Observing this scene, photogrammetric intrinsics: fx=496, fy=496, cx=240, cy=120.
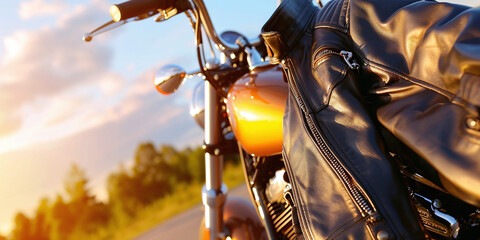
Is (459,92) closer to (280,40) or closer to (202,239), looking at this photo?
(280,40)

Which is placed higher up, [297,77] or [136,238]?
[297,77]

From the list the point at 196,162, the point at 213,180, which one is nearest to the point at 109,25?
the point at 213,180

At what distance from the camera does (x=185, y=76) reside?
1.92m

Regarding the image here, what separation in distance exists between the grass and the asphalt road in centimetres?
63

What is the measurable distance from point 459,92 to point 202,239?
147 centimetres

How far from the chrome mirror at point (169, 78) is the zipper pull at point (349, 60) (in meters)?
0.90

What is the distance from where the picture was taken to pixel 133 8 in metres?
1.64

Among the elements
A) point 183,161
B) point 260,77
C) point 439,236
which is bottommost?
point 183,161

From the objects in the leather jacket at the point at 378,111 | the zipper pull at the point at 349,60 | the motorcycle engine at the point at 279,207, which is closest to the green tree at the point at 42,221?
the motorcycle engine at the point at 279,207

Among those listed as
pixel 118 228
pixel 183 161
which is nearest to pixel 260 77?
pixel 118 228

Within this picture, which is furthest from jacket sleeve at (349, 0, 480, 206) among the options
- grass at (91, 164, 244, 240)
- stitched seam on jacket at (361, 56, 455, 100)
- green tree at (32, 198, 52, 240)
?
green tree at (32, 198, 52, 240)

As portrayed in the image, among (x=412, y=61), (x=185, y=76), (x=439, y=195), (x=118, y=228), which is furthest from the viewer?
(x=118, y=228)

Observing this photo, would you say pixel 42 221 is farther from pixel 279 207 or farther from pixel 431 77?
pixel 431 77

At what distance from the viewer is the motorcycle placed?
1.59 metres
